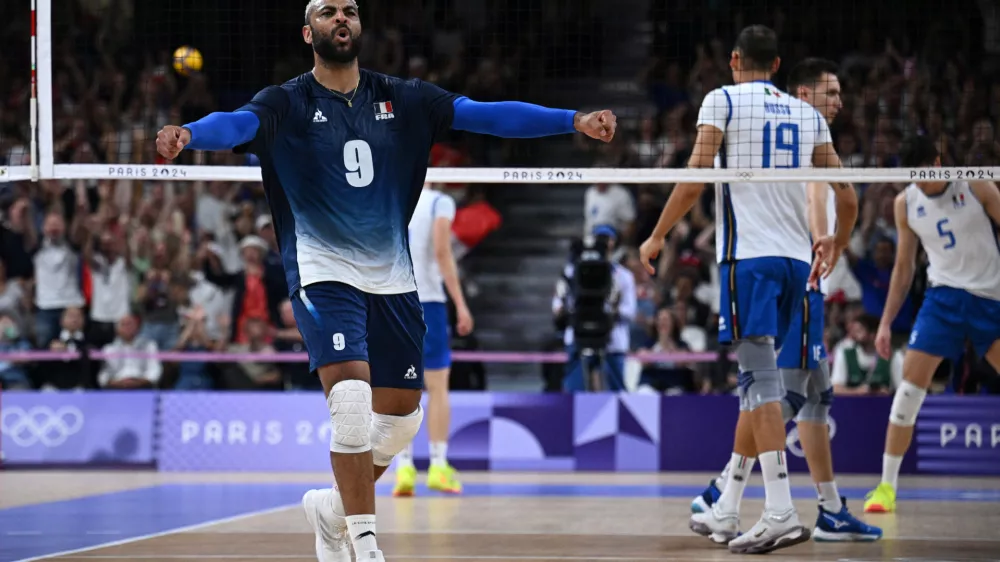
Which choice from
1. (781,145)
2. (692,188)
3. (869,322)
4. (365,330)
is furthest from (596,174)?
(869,322)

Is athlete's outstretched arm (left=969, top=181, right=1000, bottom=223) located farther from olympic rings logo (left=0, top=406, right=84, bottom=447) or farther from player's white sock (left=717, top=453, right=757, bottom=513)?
olympic rings logo (left=0, top=406, right=84, bottom=447)

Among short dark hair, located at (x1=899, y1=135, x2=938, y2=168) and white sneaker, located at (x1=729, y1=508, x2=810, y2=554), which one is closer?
white sneaker, located at (x1=729, y1=508, x2=810, y2=554)

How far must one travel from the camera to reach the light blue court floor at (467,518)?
7.63 m

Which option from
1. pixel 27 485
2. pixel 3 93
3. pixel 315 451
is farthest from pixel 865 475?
pixel 3 93

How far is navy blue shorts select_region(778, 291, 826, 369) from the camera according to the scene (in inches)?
334

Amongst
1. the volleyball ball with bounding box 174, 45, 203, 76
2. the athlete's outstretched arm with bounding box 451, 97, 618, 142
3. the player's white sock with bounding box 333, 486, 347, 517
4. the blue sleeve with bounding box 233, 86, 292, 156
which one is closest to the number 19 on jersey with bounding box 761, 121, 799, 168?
the athlete's outstretched arm with bounding box 451, 97, 618, 142

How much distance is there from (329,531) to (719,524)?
103 inches

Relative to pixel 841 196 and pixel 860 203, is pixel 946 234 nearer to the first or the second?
pixel 841 196

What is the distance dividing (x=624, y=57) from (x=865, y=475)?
678 centimetres

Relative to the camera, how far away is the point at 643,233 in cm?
1697

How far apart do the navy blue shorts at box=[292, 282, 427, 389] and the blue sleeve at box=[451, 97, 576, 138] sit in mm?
828

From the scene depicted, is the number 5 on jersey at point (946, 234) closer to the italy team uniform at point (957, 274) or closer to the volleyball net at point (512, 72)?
the italy team uniform at point (957, 274)

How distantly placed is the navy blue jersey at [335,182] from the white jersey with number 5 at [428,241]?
5.05m

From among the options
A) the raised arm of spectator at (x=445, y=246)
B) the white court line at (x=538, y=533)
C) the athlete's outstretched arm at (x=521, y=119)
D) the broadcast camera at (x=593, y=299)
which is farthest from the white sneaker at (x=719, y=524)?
the broadcast camera at (x=593, y=299)
